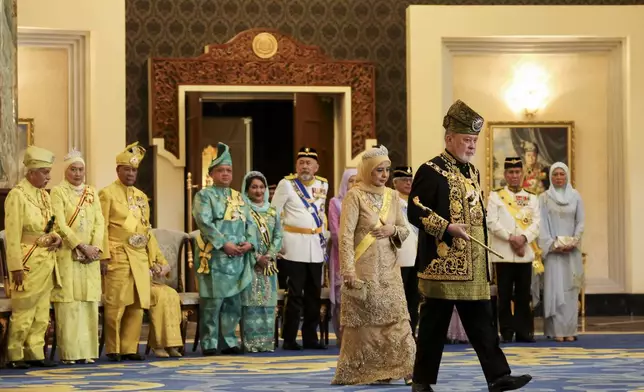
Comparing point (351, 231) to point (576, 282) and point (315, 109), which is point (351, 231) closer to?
point (576, 282)

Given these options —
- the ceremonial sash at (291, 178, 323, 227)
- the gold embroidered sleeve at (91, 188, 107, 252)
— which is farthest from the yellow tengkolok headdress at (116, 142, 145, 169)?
the ceremonial sash at (291, 178, 323, 227)

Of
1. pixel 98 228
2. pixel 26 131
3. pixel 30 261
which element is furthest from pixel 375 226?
pixel 26 131

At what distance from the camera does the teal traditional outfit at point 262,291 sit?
9984 mm

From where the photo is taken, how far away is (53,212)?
9.12 metres

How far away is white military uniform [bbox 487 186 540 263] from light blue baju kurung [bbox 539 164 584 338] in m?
0.15

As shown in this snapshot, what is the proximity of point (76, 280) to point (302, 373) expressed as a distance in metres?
1.94

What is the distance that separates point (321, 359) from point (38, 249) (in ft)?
6.62

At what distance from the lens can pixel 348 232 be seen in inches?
294

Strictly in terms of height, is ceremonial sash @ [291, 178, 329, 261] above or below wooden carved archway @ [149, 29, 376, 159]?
below

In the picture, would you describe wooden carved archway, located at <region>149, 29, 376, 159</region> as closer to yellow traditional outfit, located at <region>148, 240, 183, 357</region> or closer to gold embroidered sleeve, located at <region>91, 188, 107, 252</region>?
yellow traditional outfit, located at <region>148, 240, 183, 357</region>

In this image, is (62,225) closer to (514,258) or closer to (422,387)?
(422,387)

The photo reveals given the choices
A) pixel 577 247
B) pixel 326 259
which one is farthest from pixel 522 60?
pixel 326 259

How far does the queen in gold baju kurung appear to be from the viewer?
293 inches

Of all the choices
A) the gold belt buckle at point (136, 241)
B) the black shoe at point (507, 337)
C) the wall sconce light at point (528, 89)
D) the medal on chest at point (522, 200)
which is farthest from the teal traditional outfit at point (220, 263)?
the wall sconce light at point (528, 89)
